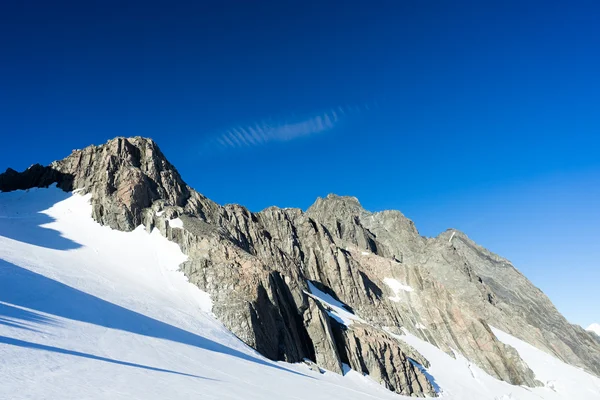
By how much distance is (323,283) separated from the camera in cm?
7694

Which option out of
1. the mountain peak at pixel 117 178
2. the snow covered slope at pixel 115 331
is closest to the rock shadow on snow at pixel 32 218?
the snow covered slope at pixel 115 331

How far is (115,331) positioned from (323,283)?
5658 centimetres

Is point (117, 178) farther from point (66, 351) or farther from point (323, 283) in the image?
point (66, 351)

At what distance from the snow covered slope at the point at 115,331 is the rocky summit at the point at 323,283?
307 centimetres

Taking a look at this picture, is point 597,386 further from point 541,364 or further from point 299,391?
point 299,391

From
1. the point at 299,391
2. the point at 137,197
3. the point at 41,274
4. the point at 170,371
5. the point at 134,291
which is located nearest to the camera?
the point at 170,371

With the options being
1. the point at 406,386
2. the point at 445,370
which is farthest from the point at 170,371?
the point at 445,370

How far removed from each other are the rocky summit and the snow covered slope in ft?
10.1

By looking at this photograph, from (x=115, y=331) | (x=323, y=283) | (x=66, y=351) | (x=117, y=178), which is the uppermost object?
(x=117, y=178)

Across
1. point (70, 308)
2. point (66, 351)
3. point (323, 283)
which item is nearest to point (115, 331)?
point (70, 308)

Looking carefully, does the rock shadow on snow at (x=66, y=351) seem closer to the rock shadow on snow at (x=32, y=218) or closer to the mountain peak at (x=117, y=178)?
the rock shadow on snow at (x=32, y=218)

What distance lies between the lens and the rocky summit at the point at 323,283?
44562mm

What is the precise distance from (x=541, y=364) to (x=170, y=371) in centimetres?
8645

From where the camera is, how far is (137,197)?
193 feet
